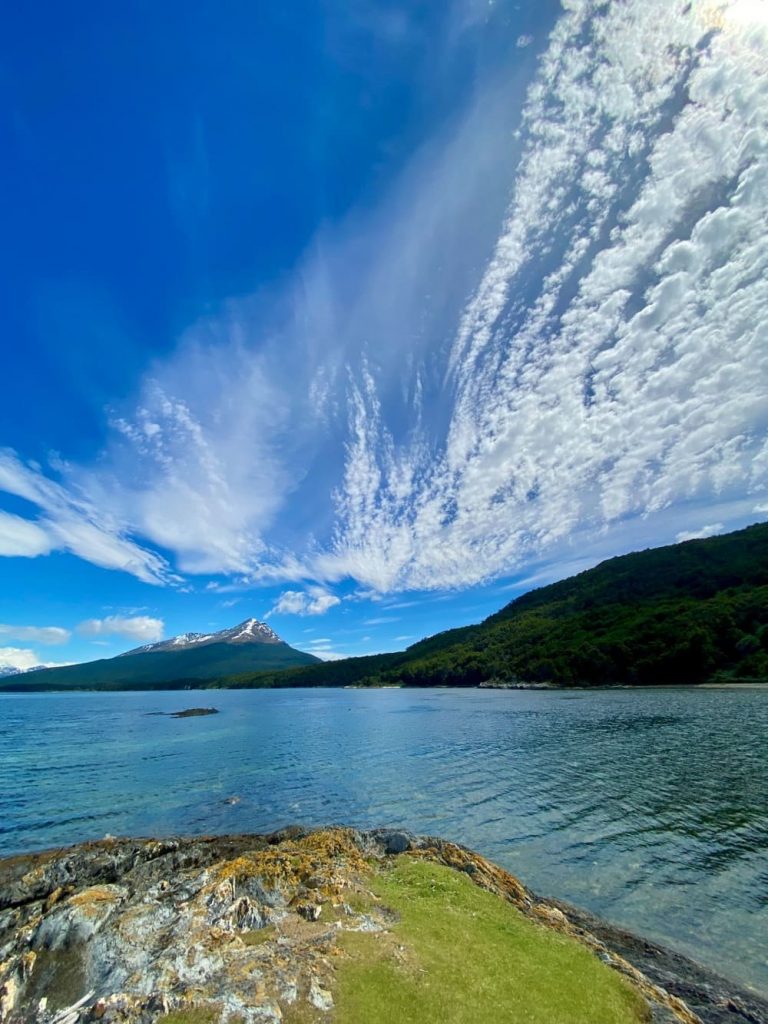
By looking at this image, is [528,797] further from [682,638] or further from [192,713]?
[192,713]

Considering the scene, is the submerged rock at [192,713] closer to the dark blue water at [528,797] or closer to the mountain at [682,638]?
the dark blue water at [528,797]

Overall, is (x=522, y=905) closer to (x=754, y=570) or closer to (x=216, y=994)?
(x=216, y=994)

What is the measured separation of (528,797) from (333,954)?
2755 cm

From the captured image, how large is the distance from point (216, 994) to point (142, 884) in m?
12.9

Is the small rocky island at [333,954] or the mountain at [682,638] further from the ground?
the mountain at [682,638]

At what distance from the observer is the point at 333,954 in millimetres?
12531

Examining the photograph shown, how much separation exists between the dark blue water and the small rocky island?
4227 millimetres

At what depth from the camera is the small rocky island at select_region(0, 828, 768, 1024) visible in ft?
35.0

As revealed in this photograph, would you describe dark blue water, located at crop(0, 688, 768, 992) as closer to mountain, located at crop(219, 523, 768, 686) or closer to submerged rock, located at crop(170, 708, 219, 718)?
submerged rock, located at crop(170, 708, 219, 718)

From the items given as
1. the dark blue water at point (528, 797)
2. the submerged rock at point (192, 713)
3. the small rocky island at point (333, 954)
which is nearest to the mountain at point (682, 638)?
the dark blue water at point (528, 797)

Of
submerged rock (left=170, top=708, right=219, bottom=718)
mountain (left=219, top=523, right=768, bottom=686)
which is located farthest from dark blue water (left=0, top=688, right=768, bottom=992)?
mountain (left=219, top=523, right=768, bottom=686)

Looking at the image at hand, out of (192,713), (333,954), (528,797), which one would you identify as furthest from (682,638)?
(333,954)

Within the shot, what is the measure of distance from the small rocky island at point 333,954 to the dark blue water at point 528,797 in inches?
166

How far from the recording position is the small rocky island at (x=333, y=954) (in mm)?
10664
